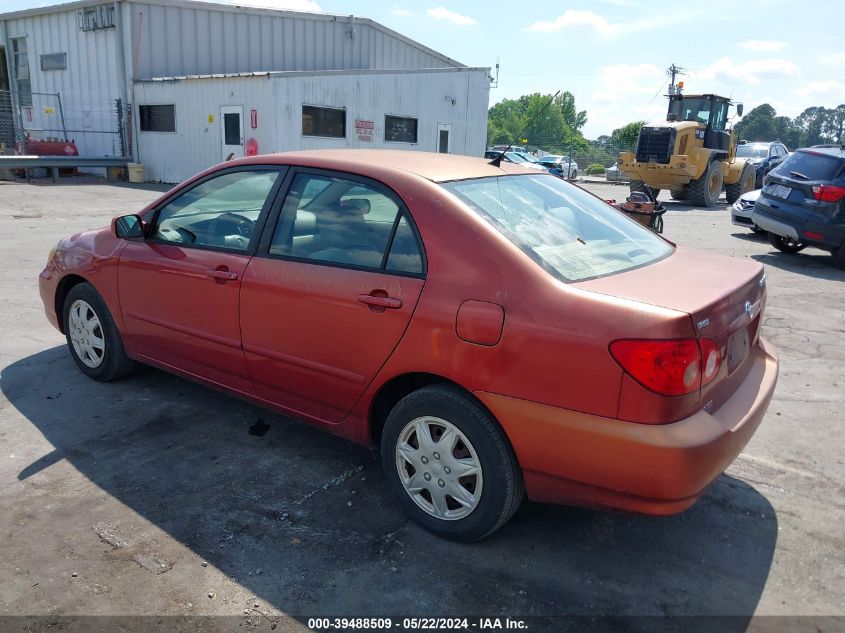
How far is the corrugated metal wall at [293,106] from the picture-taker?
1753cm

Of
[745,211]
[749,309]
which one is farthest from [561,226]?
[745,211]

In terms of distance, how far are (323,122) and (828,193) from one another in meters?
13.0

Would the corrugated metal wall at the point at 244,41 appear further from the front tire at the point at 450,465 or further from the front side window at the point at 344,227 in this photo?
the front tire at the point at 450,465

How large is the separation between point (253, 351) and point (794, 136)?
102m

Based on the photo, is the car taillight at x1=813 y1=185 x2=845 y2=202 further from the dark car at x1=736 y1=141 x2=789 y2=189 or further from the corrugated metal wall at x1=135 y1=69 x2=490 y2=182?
the dark car at x1=736 y1=141 x2=789 y2=189

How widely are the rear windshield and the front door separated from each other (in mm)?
8919

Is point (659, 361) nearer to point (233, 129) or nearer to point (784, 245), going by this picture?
point (784, 245)

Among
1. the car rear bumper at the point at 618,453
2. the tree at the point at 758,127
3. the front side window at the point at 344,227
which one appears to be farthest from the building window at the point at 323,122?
the tree at the point at 758,127

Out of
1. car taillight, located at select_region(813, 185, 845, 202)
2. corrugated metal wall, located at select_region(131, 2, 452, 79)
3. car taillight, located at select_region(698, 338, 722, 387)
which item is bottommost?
car taillight, located at select_region(698, 338, 722, 387)

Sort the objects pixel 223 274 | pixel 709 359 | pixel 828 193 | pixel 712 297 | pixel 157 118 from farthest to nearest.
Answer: pixel 157 118 < pixel 828 193 < pixel 223 274 < pixel 712 297 < pixel 709 359

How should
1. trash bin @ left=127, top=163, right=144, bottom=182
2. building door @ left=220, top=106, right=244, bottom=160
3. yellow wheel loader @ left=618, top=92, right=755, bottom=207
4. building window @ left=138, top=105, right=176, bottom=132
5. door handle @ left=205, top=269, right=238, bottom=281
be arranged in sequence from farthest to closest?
trash bin @ left=127, top=163, right=144, bottom=182 < building window @ left=138, top=105, right=176, bottom=132 < building door @ left=220, top=106, right=244, bottom=160 < yellow wheel loader @ left=618, top=92, right=755, bottom=207 < door handle @ left=205, top=269, right=238, bottom=281

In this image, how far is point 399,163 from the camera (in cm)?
336

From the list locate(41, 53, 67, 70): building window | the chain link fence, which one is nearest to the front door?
the chain link fence

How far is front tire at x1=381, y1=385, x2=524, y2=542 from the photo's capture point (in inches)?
110
